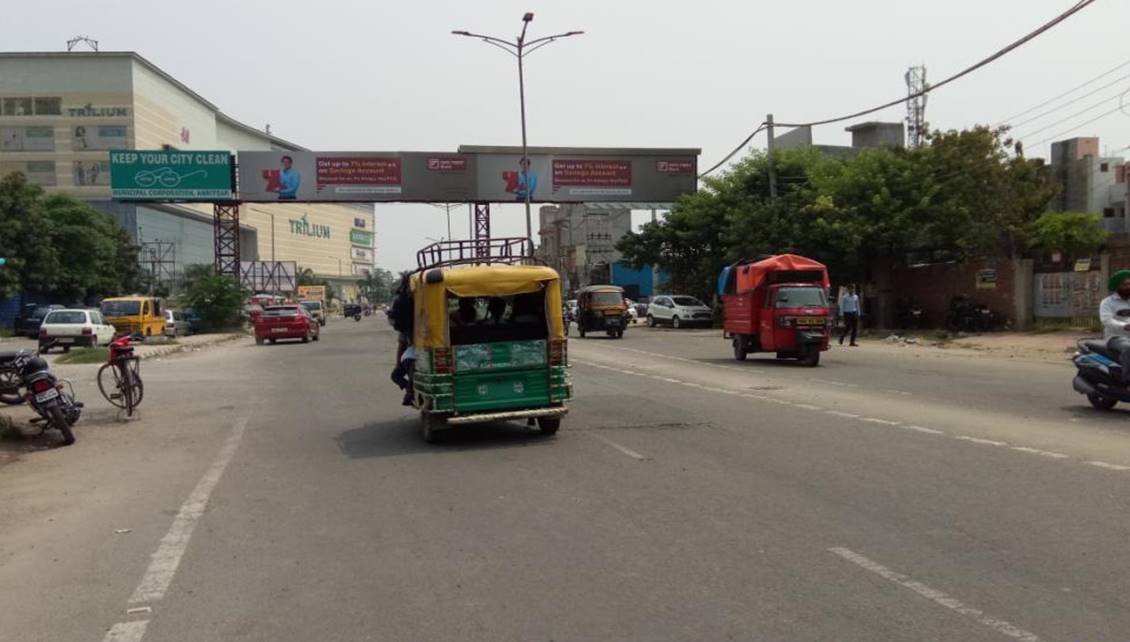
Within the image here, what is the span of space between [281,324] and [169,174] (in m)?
16.5

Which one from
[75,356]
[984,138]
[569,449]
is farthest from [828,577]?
[984,138]

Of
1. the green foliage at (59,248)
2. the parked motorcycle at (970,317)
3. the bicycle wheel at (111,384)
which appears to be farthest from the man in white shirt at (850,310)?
the green foliage at (59,248)

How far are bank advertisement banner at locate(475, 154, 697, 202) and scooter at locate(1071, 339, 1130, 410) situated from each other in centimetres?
3947

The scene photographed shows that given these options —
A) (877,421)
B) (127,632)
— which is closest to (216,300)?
(877,421)

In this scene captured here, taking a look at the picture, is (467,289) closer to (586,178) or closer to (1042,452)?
(1042,452)

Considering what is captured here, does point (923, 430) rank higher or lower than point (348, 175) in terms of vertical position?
lower

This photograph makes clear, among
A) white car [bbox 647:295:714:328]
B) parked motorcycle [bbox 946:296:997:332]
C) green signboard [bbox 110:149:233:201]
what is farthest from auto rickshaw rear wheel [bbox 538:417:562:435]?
green signboard [bbox 110:149:233:201]

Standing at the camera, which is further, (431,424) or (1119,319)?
(1119,319)

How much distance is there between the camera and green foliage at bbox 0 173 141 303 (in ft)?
152

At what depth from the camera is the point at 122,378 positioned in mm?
13977

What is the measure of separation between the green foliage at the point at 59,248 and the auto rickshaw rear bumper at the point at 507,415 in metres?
42.8

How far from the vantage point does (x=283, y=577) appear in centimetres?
585

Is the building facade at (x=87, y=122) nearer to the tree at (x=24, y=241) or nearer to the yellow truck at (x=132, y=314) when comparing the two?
the tree at (x=24, y=241)

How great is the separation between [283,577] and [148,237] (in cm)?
8831
